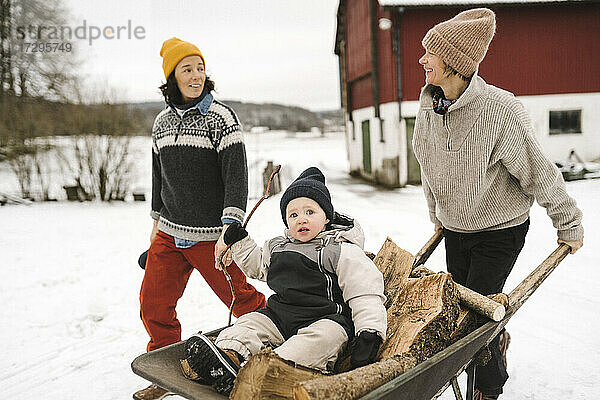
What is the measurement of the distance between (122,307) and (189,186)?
2432mm

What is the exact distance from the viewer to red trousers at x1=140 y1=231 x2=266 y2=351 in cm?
303

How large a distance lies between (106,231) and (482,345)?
309 inches

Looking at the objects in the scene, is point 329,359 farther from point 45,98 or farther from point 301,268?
point 45,98

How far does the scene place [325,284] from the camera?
2.19m

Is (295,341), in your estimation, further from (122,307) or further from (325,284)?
(122,307)

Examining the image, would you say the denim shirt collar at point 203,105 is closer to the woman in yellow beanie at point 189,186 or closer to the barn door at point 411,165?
the woman in yellow beanie at point 189,186

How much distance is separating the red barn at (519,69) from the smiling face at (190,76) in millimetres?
10047

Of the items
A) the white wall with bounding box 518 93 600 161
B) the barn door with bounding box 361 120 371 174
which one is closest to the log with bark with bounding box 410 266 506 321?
the white wall with bounding box 518 93 600 161

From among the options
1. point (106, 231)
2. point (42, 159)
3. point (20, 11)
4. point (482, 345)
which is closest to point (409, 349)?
point (482, 345)

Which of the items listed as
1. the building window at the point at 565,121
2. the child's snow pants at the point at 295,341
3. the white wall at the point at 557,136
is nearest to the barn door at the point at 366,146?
the white wall at the point at 557,136

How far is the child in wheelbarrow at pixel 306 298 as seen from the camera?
1914mm

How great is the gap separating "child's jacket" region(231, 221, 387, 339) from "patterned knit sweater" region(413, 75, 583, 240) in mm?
657

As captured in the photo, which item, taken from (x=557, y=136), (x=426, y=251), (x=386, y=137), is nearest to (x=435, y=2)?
(x=386, y=137)

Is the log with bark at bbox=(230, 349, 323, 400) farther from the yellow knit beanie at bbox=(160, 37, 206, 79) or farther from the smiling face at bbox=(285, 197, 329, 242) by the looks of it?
the yellow knit beanie at bbox=(160, 37, 206, 79)
